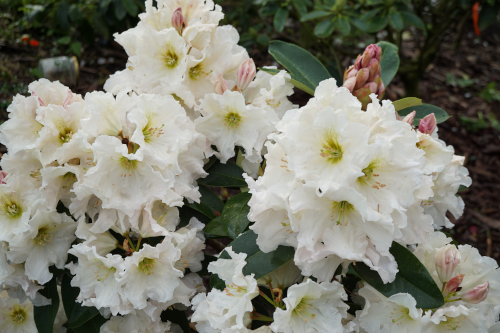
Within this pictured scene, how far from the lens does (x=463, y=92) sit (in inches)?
157

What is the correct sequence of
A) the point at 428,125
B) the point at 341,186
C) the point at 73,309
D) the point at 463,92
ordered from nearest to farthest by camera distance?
the point at 341,186, the point at 428,125, the point at 73,309, the point at 463,92

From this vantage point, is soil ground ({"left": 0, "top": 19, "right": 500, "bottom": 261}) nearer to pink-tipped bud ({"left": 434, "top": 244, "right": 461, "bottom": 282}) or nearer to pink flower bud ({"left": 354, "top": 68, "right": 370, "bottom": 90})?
pink-tipped bud ({"left": 434, "top": 244, "right": 461, "bottom": 282})

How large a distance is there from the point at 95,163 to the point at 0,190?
1.07ft

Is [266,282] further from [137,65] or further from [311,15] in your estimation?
[311,15]

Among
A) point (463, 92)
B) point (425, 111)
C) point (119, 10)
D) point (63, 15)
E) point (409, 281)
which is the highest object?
point (425, 111)

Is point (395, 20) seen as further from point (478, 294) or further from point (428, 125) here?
point (478, 294)

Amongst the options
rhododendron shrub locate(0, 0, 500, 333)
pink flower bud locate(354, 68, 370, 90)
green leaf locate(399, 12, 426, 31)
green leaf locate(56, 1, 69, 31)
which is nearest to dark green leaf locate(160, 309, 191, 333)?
rhododendron shrub locate(0, 0, 500, 333)

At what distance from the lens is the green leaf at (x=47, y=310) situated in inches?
60.1

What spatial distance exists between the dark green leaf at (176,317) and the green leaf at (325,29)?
170cm

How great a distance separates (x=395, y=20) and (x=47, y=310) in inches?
88.1

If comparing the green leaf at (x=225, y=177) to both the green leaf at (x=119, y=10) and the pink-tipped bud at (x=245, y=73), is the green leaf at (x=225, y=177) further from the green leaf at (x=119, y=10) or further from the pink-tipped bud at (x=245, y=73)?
the green leaf at (x=119, y=10)

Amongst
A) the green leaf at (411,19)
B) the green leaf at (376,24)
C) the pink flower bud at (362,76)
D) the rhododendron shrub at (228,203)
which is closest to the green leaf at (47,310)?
the rhododendron shrub at (228,203)

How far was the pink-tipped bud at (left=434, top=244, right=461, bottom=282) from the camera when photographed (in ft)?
4.10

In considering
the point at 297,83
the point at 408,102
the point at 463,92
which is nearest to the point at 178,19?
the point at 297,83
